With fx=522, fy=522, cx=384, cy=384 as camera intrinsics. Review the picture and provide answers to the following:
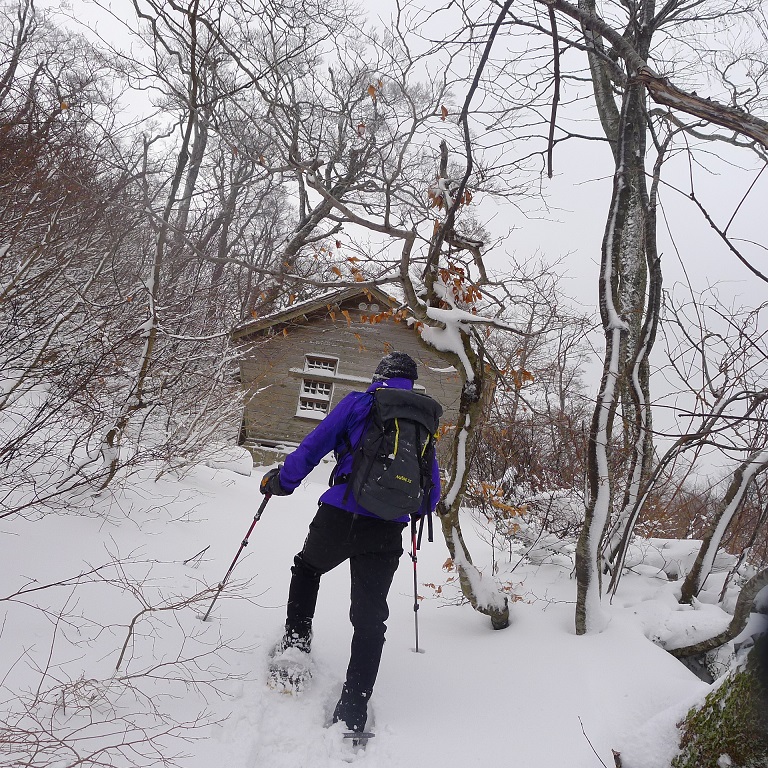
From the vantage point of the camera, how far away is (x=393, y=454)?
9.82 ft

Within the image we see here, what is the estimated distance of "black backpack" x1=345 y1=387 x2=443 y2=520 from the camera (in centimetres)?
294

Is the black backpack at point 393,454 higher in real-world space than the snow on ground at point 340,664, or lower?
higher

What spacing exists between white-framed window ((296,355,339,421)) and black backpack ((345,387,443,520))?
1221cm

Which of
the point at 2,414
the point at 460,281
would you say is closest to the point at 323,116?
the point at 460,281

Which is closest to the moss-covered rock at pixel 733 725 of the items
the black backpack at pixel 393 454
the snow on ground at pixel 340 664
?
the snow on ground at pixel 340 664

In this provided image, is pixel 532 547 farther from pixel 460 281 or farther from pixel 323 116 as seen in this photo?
pixel 323 116

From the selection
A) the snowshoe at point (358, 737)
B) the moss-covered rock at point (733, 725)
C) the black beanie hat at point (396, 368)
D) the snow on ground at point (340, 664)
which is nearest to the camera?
the moss-covered rock at point (733, 725)

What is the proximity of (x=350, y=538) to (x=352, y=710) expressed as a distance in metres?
0.86

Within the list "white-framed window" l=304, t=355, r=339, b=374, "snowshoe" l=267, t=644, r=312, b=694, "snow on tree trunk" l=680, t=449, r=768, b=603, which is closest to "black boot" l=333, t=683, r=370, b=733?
"snowshoe" l=267, t=644, r=312, b=694

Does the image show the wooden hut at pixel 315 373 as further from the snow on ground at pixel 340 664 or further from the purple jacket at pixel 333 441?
the purple jacket at pixel 333 441

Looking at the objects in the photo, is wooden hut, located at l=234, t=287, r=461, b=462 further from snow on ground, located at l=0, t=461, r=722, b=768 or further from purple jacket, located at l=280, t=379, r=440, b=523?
purple jacket, located at l=280, t=379, r=440, b=523

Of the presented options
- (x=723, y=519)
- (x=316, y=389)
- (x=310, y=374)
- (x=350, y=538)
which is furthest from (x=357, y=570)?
(x=316, y=389)

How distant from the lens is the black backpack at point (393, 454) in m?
2.94

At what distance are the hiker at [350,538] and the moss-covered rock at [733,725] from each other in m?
1.49
